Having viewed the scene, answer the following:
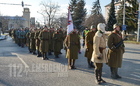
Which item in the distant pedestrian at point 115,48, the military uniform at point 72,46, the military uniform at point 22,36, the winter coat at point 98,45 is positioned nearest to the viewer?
the winter coat at point 98,45

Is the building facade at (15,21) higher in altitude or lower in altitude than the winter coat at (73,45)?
higher

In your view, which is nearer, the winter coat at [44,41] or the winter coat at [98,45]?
the winter coat at [98,45]

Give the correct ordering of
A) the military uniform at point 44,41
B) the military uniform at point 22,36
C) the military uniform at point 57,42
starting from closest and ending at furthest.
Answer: the military uniform at point 44,41 → the military uniform at point 57,42 → the military uniform at point 22,36

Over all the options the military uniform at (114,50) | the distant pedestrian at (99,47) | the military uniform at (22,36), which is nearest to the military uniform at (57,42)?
the military uniform at (114,50)

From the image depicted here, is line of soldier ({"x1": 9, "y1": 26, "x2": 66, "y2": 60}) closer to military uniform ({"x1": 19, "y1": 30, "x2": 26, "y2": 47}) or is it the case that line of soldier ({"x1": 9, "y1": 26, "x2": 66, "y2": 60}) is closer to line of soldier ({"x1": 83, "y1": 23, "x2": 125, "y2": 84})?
line of soldier ({"x1": 83, "y1": 23, "x2": 125, "y2": 84})

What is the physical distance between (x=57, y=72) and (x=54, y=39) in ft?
14.7

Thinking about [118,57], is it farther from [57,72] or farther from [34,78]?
[34,78]

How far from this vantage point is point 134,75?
7.07 metres

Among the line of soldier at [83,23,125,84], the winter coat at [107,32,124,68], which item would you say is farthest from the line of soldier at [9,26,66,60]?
the winter coat at [107,32,124,68]

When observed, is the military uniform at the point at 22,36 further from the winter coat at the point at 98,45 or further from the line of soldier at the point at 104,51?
the winter coat at the point at 98,45

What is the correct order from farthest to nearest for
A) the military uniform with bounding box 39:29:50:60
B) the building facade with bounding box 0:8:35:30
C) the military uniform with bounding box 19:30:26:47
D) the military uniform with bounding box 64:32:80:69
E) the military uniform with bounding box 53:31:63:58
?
the building facade with bounding box 0:8:35:30 < the military uniform with bounding box 19:30:26:47 < the military uniform with bounding box 53:31:63:58 < the military uniform with bounding box 39:29:50:60 < the military uniform with bounding box 64:32:80:69

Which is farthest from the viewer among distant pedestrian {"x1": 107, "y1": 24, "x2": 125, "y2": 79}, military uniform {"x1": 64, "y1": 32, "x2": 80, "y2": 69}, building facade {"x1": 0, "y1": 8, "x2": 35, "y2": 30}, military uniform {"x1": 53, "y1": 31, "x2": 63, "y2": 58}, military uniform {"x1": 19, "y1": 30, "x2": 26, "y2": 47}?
building facade {"x1": 0, "y1": 8, "x2": 35, "y2": 30}

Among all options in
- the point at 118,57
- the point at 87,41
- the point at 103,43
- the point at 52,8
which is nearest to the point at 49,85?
the point at 103,43

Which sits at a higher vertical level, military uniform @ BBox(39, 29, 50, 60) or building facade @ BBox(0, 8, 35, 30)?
building facade @ BBox(0, 8, 35, 30)
